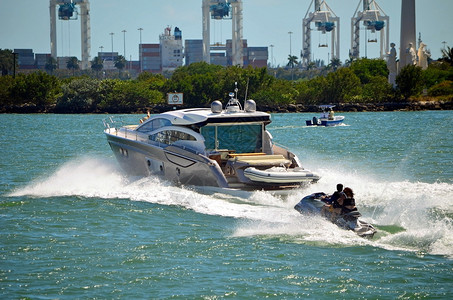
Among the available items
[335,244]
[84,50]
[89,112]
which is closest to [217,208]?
[335,244]

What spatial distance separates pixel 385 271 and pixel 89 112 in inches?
3702

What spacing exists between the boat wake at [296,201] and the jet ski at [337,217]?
13cm

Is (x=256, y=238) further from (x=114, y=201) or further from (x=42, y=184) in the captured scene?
(x=42, y=184)

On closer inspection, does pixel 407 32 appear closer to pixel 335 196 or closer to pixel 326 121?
pixel 326 121

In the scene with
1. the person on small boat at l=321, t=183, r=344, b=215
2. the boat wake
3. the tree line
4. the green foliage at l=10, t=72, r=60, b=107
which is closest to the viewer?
the boat wake

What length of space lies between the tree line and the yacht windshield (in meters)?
80.5

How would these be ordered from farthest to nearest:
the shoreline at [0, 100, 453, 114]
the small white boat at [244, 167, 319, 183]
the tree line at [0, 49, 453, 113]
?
the tree line at [0, 49, 453, 113]
the shoreline at [0, 100, 453, 114]
the small white boat at [244, 167, 319, 183]

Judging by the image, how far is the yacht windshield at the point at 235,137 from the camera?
67.4ft

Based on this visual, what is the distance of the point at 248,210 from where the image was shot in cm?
1739

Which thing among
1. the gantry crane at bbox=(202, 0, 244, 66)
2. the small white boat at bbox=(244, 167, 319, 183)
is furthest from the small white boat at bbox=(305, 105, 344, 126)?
the gantry crane at bbox=(202, 0, 244, 66)

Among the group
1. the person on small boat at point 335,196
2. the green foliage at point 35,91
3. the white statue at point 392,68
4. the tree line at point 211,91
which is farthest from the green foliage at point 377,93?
the person on small boat at point 335,196

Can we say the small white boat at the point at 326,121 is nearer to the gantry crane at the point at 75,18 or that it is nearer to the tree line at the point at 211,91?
the tree line at the point at 211,91

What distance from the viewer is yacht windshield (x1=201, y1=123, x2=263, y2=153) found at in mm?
20531

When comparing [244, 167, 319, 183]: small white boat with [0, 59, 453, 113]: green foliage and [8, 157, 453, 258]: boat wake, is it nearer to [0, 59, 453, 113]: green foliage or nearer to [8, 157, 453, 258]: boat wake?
[8, 157, 453, 258]: boat wake
